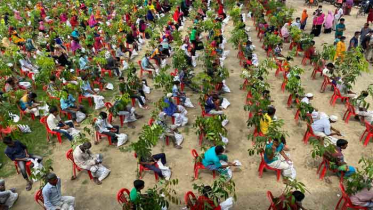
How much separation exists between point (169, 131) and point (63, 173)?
2.83 metres

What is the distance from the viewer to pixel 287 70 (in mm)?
10281

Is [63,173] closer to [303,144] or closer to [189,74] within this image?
[189,74]

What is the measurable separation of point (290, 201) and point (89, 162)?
175 inches

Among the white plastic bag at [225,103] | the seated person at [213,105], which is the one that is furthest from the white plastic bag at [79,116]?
the white plastic bag at [225,103]

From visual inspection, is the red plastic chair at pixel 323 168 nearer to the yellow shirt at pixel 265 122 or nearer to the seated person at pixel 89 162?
the yellow shirt at pixel 265 122

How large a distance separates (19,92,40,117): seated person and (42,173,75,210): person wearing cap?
4.08 metres

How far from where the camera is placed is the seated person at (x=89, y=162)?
681 cm

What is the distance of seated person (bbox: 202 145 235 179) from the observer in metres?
6.52

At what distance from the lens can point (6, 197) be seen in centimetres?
→ 637

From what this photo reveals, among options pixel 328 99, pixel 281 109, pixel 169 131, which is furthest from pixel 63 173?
pixel 328 99

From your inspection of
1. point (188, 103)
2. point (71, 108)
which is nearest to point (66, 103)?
point (71, 108)

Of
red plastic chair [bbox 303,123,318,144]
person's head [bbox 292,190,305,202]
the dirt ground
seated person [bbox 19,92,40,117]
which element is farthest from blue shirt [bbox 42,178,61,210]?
red plastic chair [bbox 303,123,318,144]

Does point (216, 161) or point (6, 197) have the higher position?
point (216, 161)

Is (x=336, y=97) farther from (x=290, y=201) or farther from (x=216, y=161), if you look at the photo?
(x=290, y=201)
